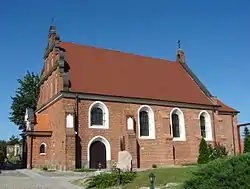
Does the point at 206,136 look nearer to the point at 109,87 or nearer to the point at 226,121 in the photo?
the point at 226,121

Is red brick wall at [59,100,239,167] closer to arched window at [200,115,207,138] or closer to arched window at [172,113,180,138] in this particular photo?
arched window at [172,113,180,138]

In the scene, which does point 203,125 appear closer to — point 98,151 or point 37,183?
point 98,151

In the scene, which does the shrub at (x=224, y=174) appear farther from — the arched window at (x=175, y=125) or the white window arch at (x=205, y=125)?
the white window arch at (x=205, y=125)

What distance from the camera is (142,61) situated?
124 feet

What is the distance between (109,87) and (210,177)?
78.8 ft

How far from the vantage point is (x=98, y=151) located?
29266 millimetres

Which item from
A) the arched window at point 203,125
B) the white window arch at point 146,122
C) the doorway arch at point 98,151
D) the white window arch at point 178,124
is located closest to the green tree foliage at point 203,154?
the white window arch at point 178,124

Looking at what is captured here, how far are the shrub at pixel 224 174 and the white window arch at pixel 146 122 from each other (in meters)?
23.7

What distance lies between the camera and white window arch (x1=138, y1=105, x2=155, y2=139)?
31.9 metres

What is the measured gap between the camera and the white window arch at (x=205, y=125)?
36375 millimetres

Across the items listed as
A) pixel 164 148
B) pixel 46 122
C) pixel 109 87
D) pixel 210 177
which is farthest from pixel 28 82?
pixel 210 177

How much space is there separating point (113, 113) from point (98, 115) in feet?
4.63

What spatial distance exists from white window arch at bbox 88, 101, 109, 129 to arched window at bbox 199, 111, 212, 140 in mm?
11736

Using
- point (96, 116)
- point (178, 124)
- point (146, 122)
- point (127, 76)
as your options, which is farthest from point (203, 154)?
point (127, 76)
